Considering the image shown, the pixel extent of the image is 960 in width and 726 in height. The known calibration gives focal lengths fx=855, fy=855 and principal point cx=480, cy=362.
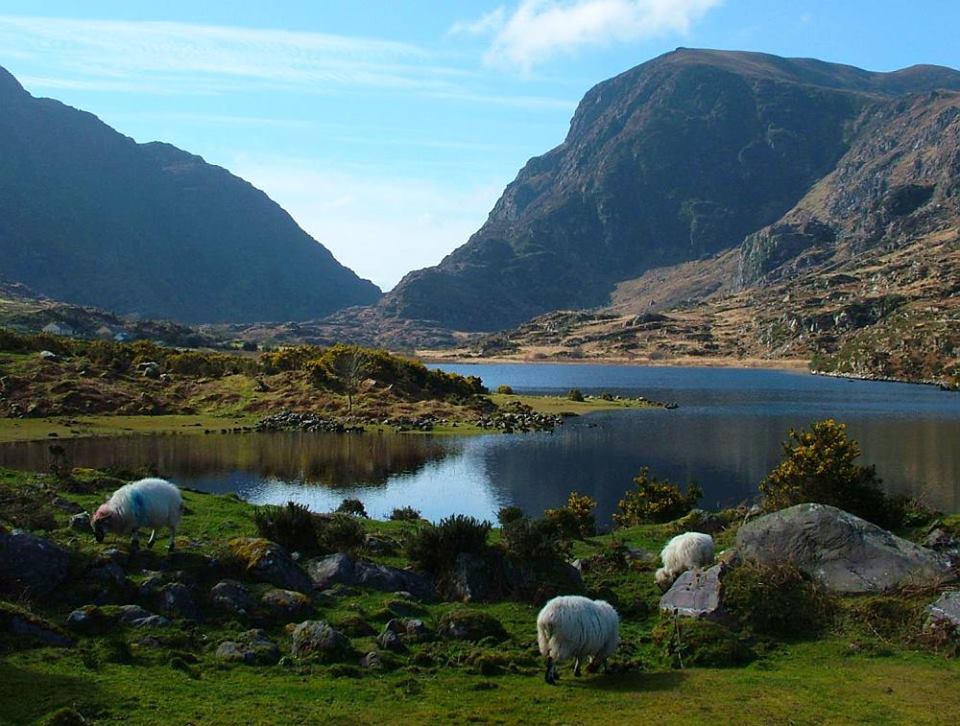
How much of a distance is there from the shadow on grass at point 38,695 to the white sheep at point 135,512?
660cm

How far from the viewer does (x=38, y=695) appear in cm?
1234

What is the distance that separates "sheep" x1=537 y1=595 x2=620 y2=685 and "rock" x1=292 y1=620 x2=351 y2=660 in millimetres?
3628

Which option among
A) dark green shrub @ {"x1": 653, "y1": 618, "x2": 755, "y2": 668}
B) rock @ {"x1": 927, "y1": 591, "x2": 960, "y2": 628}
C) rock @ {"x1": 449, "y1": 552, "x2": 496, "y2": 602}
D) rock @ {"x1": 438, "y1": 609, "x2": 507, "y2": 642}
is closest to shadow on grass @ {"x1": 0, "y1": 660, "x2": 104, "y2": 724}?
rock @ {"x1": 438, "y1": 609, "x2": 507, "y2": 642}

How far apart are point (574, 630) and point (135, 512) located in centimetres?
1090

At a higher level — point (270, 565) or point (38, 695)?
point (270, 565)

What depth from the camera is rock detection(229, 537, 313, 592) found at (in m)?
18.6

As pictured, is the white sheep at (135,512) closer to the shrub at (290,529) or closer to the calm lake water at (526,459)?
the shrub at (290,529)

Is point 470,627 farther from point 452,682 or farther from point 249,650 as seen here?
point 249,650

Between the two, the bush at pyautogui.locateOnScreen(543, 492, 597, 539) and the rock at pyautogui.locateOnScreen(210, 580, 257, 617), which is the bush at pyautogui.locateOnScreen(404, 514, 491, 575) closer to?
the rock at pyautogui.locateOnScreen(210, 580, 257, 617)

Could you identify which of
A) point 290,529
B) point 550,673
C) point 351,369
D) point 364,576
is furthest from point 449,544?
point 351,369

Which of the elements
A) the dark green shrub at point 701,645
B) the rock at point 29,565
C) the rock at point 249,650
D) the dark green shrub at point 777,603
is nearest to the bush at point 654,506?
the dark green shrub at point 777,603

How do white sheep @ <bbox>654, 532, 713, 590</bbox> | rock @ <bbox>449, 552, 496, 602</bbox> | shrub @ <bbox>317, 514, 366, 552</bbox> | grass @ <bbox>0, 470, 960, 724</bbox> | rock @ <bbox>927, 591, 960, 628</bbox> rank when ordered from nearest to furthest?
grass @ <bbox>0, 470, 960, 724</bbox> < rock @ <bbox>927, 591, 960, 628</bbox> < rock @ <bbox>449, 552, 496, 602</bbox> < white sheep @ <bbox>654, 532, 713, 590</bbox> < shrub @ <bbox>317, 514, 366, 552</bbox>

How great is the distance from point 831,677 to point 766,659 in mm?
1468

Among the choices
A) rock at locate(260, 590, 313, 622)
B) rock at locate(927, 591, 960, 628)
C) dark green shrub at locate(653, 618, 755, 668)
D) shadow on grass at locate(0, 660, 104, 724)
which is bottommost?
dark green shrub at locate(653, 618, 755, 668)
